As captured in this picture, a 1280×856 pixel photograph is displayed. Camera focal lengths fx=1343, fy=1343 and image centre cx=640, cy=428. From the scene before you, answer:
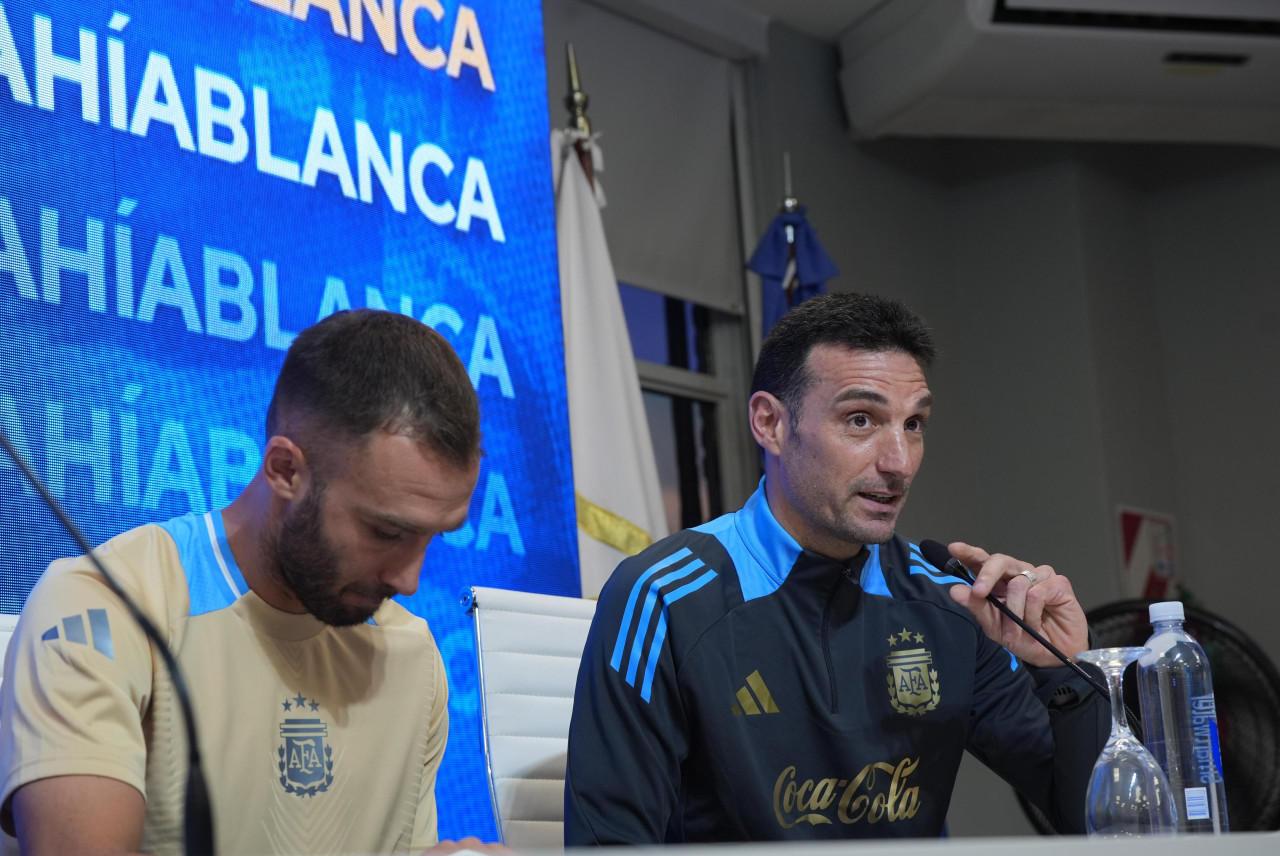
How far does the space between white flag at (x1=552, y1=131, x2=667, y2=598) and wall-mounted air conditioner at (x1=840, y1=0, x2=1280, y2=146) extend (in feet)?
3.73

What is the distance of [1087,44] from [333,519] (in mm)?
2886

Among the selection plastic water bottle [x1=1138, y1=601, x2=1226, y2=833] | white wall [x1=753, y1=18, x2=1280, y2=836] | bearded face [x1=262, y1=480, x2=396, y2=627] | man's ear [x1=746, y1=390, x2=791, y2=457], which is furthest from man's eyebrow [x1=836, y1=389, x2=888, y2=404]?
white wall [x1=753, y1=18, x2=1280, y2=836]

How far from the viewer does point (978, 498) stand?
4.49m

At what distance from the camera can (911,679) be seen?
1.67m

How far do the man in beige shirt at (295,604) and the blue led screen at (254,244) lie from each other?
1.56 ft

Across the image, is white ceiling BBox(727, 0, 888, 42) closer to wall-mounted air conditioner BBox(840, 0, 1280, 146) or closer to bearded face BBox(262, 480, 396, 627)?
wall-mounted air conditioner BBox(840, 0, 1280, 146)

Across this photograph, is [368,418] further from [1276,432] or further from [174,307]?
[1276,432]

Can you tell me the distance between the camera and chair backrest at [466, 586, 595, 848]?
1598mm

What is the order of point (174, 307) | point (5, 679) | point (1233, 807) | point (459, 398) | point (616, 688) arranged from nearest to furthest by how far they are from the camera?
point (5, 679) → point (459, 398) → point (616, 688) → point (174, 307) → point (1233, 807)

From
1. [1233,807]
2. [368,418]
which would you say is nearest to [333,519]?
[368,418]

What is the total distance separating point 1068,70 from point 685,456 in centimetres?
149

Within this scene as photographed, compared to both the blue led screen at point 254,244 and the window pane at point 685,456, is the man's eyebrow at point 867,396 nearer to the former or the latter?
the blue led screen at point 254,244

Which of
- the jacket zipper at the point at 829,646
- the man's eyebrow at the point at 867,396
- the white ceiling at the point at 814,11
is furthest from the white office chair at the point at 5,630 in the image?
the white ceiling at the point at 814,11

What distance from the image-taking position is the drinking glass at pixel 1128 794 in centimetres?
121
